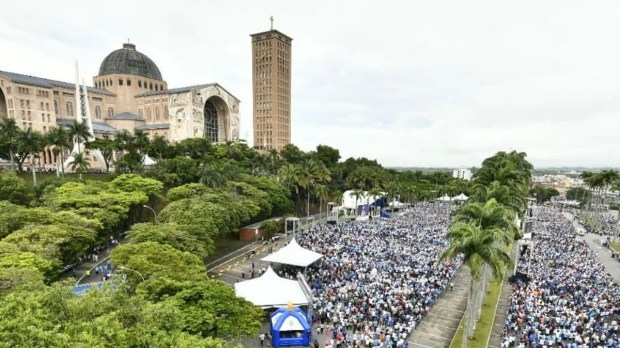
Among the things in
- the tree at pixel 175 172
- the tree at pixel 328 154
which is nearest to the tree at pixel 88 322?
the tree at pixel 175 172

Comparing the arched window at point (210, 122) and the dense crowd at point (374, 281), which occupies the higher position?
the arched window at point (210, 122)

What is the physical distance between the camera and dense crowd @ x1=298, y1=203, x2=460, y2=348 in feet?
74.1

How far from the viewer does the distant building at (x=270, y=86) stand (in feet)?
417

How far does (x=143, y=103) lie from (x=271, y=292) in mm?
90215

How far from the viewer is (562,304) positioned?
25297 millimetres

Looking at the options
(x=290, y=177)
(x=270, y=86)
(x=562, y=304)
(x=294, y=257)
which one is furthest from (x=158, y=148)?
(x=270, y=86)

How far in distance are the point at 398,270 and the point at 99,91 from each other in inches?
3763

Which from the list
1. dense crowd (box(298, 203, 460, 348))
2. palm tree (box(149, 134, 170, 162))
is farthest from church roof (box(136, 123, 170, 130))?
dense crowd (box(298, 203, 460, 348))

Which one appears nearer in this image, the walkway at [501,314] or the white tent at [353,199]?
the walkway at [501,314]

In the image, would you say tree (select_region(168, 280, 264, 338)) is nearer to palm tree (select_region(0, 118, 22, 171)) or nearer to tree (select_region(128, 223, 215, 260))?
tree (select_region(128, 223, 215, 260))

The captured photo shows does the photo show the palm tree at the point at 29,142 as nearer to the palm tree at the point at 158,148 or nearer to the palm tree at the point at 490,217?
the palm tree at the point at 158,148

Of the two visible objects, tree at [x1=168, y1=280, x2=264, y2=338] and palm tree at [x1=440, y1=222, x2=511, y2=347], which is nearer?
tree at [x1=168, y1=280, x2=264, y2=338]

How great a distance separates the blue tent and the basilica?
7731 centimetres

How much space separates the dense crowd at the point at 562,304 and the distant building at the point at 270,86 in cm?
10293
